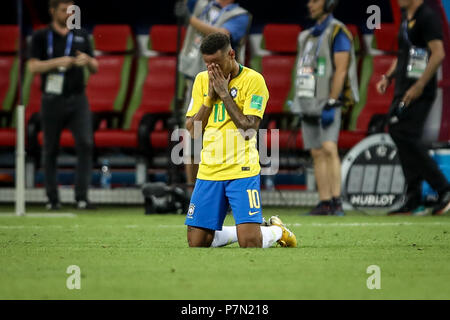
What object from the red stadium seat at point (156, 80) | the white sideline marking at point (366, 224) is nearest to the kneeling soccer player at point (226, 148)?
the white sideline marking at point (366, 224)

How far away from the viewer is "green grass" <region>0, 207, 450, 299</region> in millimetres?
4090

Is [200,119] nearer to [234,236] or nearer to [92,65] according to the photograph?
[234,236]

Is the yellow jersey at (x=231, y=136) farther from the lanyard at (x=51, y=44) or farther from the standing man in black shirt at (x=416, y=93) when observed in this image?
the lanyard at (x=51, y=44)

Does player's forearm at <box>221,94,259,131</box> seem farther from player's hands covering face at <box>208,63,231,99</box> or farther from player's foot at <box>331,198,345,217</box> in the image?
player's foot at <box>331,198,345,217</box>

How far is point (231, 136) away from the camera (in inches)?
230

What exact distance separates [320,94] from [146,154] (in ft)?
8.42

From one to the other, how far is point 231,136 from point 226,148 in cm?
9

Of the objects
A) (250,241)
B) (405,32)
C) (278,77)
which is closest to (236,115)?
(250,241)

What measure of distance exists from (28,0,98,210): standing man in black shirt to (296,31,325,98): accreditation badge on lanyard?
2.11 metres

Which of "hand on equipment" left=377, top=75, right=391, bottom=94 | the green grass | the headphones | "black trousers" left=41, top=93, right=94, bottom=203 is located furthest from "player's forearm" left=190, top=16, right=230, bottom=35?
the green grass

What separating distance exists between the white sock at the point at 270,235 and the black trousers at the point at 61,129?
417cm

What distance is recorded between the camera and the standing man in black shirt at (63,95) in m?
9.75
